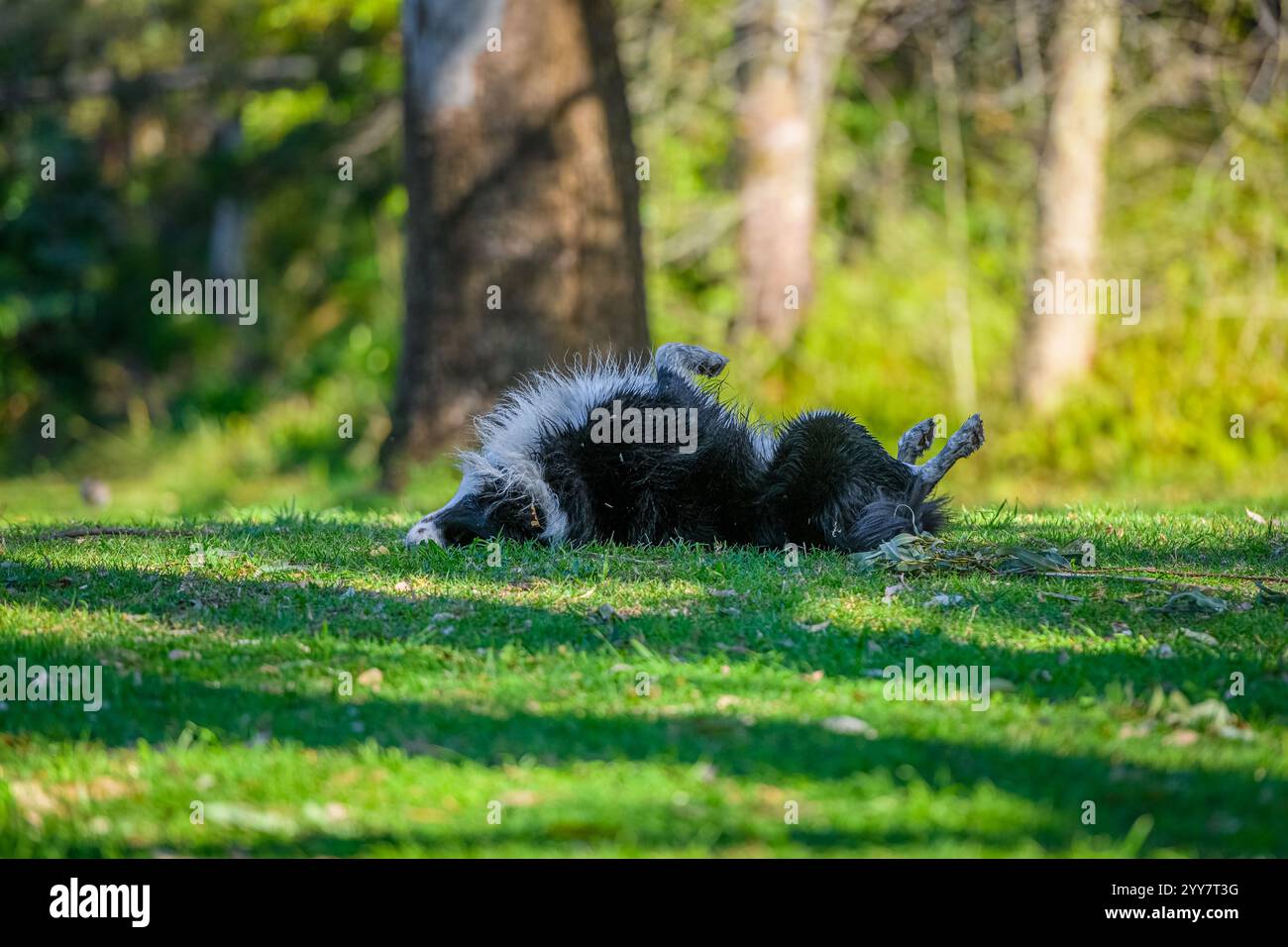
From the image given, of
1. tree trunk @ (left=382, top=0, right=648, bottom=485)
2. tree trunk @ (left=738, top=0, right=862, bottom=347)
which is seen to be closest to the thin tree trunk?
tree trunk @ (left=738, top=0, right=862, bottom=347)

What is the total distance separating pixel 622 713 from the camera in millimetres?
4066

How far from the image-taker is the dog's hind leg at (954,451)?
6.44 meters

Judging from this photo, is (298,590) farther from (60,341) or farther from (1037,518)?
(60,341)

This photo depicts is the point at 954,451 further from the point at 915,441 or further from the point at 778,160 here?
the point at 778,160

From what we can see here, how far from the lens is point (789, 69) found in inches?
628

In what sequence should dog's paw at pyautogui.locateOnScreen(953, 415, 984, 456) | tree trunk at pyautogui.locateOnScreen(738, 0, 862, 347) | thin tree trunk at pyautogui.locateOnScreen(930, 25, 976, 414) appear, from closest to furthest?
1. dog's paw at pyautogui.locateOnScreen(953, 415, 984, 456)
2. thin tree trunk at pyautogui.locateOnScreen(930, 25, 976, 414)
3. tree trunk at pyautogui.locateOnScreen(738, 0, 862, 347)

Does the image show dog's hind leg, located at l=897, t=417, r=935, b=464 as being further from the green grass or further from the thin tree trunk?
the thin tree trunk

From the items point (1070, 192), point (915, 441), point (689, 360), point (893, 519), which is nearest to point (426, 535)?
point (689, 360)

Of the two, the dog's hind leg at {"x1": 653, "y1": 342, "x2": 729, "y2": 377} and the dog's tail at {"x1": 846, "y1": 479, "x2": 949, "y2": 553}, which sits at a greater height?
the dog's hind leg at {"x1": 653, "y1": 342, "x2": 729, "y2": 377}

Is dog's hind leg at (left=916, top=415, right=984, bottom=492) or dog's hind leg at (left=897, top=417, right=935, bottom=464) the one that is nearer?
dog's hind leg at (left=916, top=415, right=984, bottom=492)

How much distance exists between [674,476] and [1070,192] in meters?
9.24

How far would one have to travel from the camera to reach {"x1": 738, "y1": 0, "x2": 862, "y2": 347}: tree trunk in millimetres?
15938

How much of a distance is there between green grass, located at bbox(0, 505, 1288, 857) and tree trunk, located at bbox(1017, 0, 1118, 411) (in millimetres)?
8328
